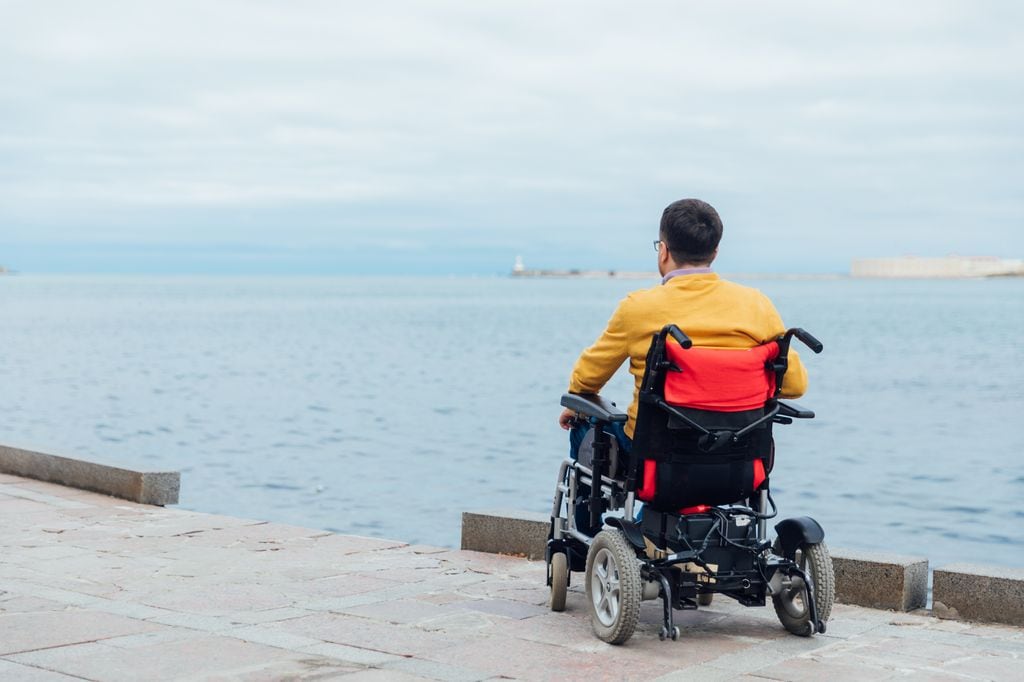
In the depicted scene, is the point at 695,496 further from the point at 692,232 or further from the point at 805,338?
the point at 692,232

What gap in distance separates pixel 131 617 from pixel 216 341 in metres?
59.2

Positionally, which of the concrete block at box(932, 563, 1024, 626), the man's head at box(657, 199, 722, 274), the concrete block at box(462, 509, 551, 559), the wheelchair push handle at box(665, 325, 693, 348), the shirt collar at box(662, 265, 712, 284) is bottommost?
the concrete block at box(462, 509, 551, 559)

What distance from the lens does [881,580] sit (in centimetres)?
598

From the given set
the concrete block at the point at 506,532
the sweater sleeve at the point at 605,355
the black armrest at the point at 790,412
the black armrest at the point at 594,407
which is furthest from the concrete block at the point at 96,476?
the black armrest at the point at 790,412

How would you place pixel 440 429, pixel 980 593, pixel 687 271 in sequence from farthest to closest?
pixel 440 429, pixel 980 593, pixel 687 271

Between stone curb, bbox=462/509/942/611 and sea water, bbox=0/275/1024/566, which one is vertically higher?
stone curb, bbox=462/509/942/611

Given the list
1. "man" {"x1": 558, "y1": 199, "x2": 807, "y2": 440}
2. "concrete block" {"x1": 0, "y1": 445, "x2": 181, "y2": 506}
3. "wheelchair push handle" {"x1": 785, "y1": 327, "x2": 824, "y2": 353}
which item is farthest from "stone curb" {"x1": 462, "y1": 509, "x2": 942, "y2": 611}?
"concrete block" {"x1": 0, "y1": 445, "x2": 181, "y2": 506}

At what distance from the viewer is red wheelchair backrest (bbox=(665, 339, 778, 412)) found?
4969mm

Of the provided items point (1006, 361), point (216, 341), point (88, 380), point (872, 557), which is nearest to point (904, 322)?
point (1006, 361)

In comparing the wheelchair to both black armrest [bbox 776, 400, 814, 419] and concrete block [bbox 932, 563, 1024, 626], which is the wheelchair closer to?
black armrest [bbox 776, 400, 814, 419]

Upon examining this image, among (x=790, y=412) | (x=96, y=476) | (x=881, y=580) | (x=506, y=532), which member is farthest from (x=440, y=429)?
(x=790, y=412)

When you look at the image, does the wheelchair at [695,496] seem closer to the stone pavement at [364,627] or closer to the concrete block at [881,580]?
the stone pavement at [364,627]

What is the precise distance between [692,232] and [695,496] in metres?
1.01

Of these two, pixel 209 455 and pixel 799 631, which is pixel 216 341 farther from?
pixel 799 631
